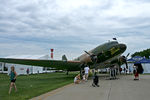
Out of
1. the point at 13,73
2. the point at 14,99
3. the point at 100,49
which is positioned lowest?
the point at 14,99

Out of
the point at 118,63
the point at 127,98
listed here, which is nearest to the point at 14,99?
the point at 127,98

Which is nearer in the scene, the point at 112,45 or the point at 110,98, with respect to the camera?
the point at 110,98

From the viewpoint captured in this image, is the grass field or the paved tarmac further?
the grass field

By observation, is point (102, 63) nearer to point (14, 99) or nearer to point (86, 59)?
point (86, 59)

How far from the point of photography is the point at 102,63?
2331 cm

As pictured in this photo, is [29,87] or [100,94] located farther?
[29,87]

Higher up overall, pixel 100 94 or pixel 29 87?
pixel 100 94

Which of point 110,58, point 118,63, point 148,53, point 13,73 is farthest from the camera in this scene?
point 148,53

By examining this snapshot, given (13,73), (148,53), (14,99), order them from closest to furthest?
(14,99), (13,73), (148,53)

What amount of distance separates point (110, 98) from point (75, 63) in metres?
16.4

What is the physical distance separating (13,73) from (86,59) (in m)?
12.9

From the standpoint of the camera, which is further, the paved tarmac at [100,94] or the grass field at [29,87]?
the grass field at [29,87]

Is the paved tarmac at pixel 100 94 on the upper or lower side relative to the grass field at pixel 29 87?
upper

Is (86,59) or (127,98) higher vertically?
(86,59)
